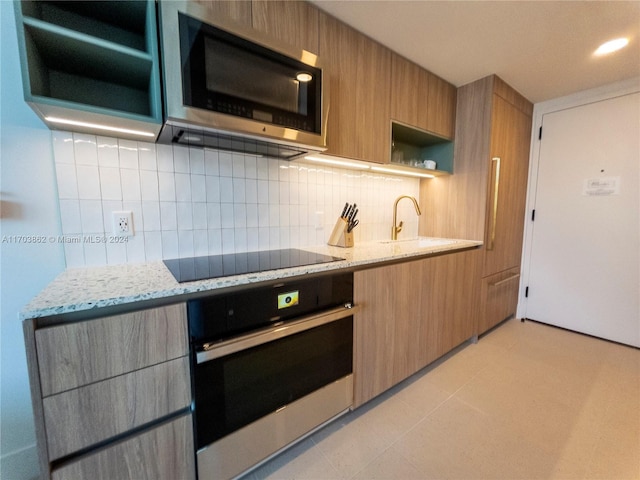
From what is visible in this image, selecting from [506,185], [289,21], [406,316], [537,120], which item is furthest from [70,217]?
[537,120]

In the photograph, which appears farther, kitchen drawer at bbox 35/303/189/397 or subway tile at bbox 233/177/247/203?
subway tile at bbox 233/177/247/203

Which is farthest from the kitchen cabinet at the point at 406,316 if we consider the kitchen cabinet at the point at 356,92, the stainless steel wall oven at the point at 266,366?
the kitchen cabinet at the point at 356,92

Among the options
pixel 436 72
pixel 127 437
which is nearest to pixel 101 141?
pixel 127 437

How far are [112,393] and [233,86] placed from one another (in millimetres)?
1141

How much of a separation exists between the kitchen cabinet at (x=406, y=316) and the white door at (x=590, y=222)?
1.19 metres

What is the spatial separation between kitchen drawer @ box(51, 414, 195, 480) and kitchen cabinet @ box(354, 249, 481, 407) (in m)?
0.81

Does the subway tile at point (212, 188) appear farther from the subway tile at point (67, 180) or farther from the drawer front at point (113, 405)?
the drawer front at point (113, 405)

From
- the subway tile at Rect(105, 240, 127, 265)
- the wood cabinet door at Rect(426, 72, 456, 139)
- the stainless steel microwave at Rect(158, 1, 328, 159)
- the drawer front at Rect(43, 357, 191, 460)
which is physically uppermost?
the wood cabinet door at Rect(426, 72, 456, 139)

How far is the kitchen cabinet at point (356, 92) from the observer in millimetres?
1436

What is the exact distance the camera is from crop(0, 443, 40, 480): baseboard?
3.53ft

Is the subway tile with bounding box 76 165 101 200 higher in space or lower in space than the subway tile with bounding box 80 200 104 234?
higher

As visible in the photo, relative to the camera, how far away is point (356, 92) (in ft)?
5.06

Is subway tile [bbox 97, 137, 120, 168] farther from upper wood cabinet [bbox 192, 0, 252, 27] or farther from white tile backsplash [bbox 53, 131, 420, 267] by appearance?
upper wood cabinet [bbox 192, 0, 252, 27]

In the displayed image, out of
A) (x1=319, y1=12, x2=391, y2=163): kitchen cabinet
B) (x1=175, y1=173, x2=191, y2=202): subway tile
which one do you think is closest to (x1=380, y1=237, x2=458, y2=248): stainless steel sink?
(x1=319, y1=12, x2=391, y2=163): kitchen cabinet
